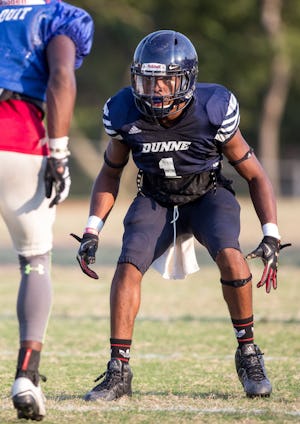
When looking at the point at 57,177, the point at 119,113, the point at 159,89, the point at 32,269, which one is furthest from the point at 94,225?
the point at 57,177

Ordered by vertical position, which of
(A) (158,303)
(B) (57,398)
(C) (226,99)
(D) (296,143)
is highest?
(D) (296,143)

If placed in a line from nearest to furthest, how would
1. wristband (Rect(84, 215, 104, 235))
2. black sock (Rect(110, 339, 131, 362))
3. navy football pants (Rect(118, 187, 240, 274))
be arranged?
black sock (Rect(110, 339, 131, 362)) → navy football pants (Rect(118, 187, 240, 274)) → wristband (Rect(84, 215, 104, 235))

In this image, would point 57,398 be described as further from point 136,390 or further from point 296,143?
point 296,143

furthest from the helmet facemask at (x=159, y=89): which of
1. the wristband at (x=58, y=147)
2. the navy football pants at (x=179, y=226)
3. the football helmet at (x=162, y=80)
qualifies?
the wristband at (x=58, y=147)

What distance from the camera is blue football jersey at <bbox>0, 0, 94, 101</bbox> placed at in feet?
14.9

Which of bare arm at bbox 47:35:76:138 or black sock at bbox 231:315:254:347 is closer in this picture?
bare arm at bbox 47:35:76:138

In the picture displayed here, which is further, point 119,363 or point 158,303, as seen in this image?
point 158,303

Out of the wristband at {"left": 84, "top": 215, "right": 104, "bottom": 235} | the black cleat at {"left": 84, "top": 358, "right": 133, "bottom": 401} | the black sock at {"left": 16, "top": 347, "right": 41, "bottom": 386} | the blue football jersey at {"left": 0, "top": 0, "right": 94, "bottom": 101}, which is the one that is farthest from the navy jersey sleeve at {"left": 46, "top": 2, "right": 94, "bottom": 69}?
the black cleat at {"left": 84, "top": 358, "right": 133, "bottom": 401}

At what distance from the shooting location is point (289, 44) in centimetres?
3472

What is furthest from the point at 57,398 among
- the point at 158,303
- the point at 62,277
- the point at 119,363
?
the point at 62,277

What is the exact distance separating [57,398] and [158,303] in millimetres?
4460

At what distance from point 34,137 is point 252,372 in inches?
67.0

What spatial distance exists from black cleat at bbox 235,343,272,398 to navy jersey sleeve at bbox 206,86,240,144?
111cm

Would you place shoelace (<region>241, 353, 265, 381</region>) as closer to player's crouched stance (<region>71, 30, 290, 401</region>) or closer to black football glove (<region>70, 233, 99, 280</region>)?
player's crouched stance (<region>71, 30, 290, 401</region>)
